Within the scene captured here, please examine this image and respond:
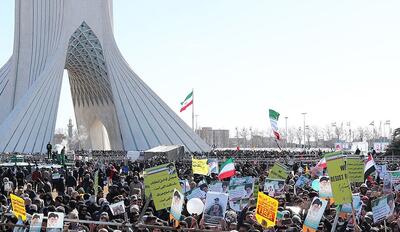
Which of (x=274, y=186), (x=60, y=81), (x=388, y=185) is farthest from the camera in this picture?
(x=60, y=81)

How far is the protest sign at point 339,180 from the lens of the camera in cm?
812

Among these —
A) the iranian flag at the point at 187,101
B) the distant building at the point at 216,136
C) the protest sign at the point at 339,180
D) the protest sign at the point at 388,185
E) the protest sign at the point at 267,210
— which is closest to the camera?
the protest sign at the point at 339,180

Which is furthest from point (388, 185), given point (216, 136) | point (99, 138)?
point (216, 136)

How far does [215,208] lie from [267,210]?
2.80 feet

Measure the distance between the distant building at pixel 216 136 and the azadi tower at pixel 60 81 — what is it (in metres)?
119

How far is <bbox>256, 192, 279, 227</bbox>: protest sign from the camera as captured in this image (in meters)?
8.94

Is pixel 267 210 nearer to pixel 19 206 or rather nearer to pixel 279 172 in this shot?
pixel 19 206

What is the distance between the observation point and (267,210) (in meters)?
9.04

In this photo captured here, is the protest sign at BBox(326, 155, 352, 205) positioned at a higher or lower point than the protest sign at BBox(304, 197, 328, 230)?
higher

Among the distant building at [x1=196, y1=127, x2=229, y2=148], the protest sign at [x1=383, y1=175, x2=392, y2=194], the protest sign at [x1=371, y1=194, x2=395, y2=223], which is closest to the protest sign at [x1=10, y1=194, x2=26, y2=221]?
the protest sign at [x1=371, y1=194, x2=395, y2=223]

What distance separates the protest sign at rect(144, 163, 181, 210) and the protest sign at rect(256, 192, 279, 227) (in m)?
1.33

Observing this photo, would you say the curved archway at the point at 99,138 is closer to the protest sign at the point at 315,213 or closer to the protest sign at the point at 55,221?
the protest sign at the point at 55,221

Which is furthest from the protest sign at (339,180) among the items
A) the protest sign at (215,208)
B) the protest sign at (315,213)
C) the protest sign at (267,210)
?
the protest sign at (215,208)

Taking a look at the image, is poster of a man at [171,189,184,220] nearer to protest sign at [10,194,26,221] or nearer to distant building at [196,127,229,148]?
protest sign at [10,194,26,221]
